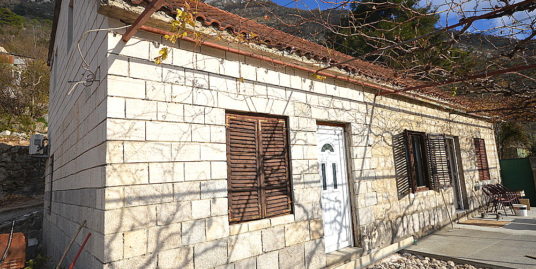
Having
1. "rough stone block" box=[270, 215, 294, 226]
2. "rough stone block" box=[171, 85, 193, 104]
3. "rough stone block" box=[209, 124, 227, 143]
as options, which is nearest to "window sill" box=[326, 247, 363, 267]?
"rough stone block" box=[270, 215, 294, 226]

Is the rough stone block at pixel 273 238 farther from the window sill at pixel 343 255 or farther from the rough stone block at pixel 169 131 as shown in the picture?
the rough stone block at pixel 169 131

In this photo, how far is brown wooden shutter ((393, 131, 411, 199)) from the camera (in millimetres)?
5922

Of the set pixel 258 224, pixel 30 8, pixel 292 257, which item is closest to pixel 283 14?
pixel 258 224

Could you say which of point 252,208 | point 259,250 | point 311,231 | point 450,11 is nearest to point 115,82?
point 252,208

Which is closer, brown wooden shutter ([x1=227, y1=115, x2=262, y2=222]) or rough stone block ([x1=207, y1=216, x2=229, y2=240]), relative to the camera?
rough stone block ([x1=207, y1=216, x2=229, y2=240])

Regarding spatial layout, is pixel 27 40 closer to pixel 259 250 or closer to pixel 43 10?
pixel 43 10

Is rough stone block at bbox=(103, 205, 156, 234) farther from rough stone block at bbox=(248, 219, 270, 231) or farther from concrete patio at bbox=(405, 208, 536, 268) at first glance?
concrete patio at bbox=(405, 208, 536, 268)

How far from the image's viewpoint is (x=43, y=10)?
39375mm

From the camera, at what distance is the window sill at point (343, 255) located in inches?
171

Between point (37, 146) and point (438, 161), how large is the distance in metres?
9.96

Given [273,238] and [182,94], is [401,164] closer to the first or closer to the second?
[273,238]

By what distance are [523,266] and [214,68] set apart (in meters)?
5.09

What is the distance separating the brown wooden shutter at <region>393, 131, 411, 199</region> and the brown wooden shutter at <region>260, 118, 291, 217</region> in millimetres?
2996

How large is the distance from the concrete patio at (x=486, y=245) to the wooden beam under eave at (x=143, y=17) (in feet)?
18.0
